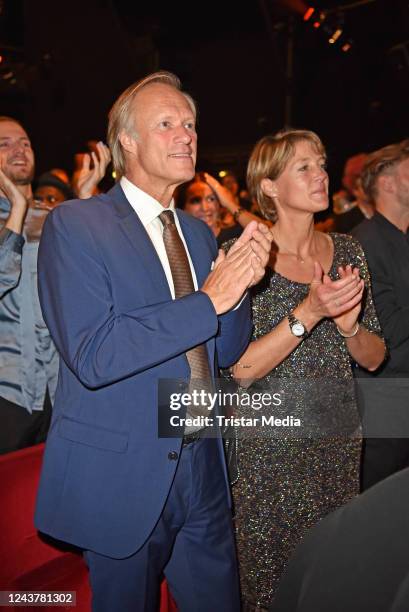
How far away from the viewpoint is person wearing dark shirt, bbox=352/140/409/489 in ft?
9.37

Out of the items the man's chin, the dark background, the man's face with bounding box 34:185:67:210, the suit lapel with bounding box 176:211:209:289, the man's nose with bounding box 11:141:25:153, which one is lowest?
the suit lapel with bounding box 176:211:209:289

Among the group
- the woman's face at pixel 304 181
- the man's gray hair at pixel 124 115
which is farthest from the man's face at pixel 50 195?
the man's gray hair at pixel 124 115

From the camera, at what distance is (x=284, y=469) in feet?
7.68

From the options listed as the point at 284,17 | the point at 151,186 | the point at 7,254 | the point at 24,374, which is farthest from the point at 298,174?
the point at 284,17

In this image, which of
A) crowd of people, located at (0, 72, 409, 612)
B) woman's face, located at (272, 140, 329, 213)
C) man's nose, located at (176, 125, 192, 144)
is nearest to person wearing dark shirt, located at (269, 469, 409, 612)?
crowd of people, located at (0, 72, 409, 612)

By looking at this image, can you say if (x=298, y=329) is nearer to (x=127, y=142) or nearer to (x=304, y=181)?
(x=304, y=181)

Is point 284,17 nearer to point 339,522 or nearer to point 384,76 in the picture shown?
point 384,76

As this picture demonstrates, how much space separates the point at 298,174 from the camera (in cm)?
244

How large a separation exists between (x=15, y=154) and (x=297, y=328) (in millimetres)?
1679

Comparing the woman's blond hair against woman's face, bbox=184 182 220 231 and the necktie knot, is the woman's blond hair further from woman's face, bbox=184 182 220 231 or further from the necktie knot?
woman's face, bbox=184 182 220 231

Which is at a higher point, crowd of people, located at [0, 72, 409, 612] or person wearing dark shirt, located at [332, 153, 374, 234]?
person wearing dark shirt, located at [332, 153, 374, 234]

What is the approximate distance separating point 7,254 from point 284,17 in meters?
6.53

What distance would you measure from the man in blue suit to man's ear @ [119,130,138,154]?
7.2 inches

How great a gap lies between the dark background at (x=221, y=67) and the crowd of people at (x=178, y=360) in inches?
227
